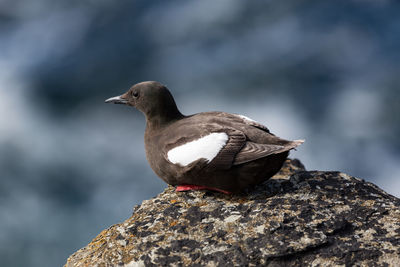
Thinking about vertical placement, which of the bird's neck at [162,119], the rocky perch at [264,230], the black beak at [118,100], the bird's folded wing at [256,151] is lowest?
the rocky perch at [264,230]

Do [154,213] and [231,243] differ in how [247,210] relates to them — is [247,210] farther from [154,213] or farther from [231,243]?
[154,213]

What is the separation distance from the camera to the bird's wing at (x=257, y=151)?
15.0 ft

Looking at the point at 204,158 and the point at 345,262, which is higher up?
the point at 204,158

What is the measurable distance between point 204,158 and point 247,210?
0.70 meters

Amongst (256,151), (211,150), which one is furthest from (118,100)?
(256,151)

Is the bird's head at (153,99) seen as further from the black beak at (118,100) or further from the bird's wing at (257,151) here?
the bird's wing at (257,151)

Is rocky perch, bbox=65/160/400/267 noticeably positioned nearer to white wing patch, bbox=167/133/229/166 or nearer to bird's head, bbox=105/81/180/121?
white wing patch, bbox=167/133/229/166

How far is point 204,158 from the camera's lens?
185 inches

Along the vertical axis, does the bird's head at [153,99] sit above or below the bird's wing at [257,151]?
above

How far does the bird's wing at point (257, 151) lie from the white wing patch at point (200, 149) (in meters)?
0.22

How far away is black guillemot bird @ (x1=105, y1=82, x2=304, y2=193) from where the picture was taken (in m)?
4.66

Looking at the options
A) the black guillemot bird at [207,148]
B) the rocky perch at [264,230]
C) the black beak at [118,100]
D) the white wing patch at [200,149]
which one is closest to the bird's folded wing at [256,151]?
the black guillemot bird at [207,148]

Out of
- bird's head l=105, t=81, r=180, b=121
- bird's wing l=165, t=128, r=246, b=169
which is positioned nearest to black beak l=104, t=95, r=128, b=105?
bird's head l=105, t=81, r=180, b=121

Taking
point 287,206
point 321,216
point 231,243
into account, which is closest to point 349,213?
point 321,216
